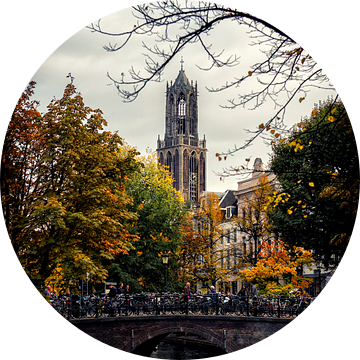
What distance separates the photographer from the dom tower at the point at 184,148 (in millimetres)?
103250

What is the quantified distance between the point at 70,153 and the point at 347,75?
38.8ft

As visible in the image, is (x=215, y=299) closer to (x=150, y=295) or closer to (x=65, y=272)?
(x=150, y=295)

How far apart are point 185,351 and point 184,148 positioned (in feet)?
245

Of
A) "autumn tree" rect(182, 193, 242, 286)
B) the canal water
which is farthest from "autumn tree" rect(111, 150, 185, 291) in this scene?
the canal water

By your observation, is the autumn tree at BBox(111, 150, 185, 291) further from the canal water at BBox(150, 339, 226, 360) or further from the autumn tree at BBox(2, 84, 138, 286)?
the autumn tree at BBox(2, 84, 138, 286)

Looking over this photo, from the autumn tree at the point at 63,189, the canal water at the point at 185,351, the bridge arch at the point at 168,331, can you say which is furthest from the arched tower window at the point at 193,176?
the autumn tree at the point at 63,189

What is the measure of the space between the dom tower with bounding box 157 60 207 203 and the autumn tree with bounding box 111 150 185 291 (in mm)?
67093

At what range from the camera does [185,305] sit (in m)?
22.6

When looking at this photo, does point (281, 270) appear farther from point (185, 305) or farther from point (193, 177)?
point (193, 177)

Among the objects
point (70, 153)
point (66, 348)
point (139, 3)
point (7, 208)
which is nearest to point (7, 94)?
point (139, 3)

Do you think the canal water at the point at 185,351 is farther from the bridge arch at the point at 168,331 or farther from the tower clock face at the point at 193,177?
the tower clock face at the point at 193,177

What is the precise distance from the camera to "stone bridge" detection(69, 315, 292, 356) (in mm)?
21344

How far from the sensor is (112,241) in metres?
16.4

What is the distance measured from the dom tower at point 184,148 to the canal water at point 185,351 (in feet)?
220
